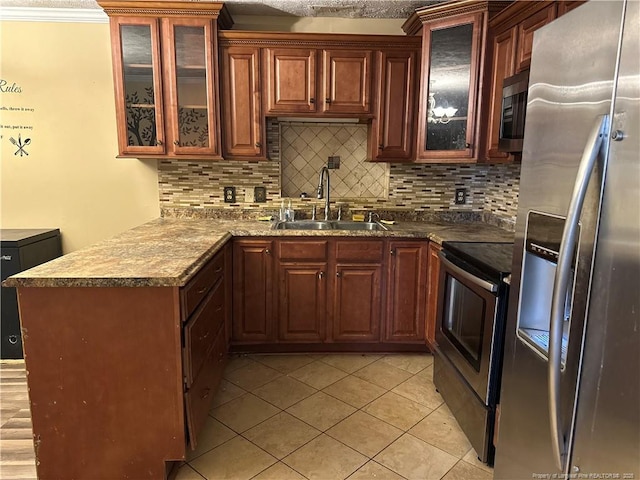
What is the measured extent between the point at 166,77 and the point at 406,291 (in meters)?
2.18

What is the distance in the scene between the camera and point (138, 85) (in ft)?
9.11

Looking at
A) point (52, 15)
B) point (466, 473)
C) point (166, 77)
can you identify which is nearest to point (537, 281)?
point (466, 473)

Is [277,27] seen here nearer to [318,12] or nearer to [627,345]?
[318,12]

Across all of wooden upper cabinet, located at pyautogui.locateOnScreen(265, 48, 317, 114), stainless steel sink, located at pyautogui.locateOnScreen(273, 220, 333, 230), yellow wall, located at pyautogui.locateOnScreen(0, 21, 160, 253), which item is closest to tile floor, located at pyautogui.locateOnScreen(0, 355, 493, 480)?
stainless steel sink, located at pyautogui.locateOnScreen(273, 220, 333, 230)

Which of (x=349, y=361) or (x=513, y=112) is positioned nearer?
(x=513, y=112)

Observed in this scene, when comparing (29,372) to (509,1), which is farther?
(509,1)

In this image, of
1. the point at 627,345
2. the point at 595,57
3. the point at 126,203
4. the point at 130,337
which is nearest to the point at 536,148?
the point at 595,57

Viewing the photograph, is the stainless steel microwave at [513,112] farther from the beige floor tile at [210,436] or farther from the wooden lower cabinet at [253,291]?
the beige floor tile at [210,436]

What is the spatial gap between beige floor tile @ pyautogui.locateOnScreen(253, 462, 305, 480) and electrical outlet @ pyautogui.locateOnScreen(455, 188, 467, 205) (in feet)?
7.75

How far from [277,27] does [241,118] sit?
0.79 meters

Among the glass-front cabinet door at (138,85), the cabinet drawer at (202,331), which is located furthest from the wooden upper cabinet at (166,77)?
the cabinet drawer at (202,331)

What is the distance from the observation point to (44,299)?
5.06 feet

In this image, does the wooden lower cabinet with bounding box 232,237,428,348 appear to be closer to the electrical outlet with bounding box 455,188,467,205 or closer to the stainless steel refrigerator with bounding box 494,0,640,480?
the electrical outlet with bounding box 455,188,467,205

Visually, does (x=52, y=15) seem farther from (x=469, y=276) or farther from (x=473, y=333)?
(x=473, y=333)
